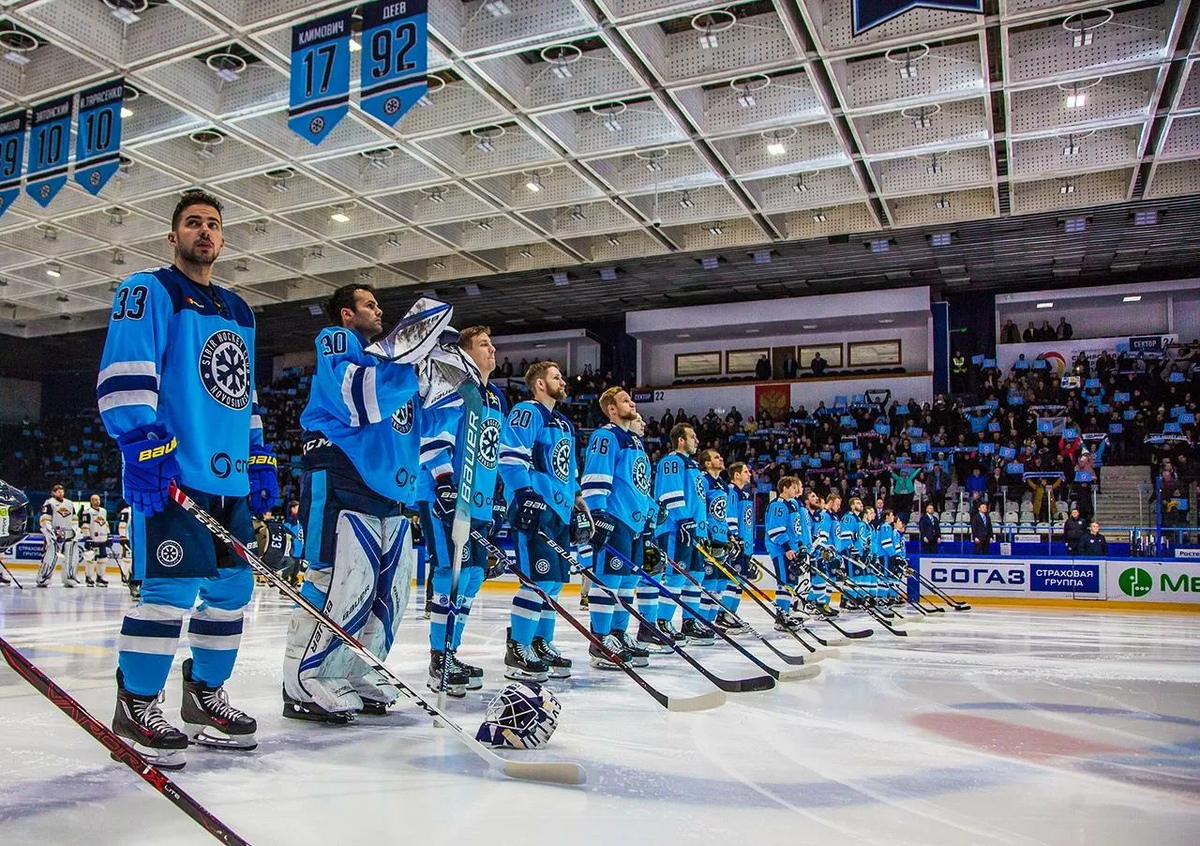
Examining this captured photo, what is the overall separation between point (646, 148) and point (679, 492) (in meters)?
6.41

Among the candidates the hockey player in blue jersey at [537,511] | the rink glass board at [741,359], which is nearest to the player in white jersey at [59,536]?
the hockey player in blue jersey at [537,511]

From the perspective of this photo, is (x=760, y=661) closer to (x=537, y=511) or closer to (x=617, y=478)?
(x=617, y=478)

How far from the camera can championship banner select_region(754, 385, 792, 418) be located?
21.8 metres

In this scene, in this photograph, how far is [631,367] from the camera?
75.3ft

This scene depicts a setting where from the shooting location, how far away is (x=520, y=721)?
276 cm

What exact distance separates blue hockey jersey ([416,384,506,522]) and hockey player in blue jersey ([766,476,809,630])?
5.43m

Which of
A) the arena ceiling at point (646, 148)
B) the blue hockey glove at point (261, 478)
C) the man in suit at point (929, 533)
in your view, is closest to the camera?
the blue hockey glove at point (261, 478)

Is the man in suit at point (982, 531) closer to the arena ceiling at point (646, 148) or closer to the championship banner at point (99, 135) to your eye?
the arena ceiling at point (646, 148)

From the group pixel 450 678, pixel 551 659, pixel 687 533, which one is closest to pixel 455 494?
pixel 450 678

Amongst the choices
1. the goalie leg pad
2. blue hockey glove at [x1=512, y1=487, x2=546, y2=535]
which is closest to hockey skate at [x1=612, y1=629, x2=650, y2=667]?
blue hockey glove at [x1=512, y1=487, x2=546, y2=535]

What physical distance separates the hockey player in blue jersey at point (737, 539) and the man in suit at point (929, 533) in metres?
6.17

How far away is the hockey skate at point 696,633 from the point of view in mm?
6721

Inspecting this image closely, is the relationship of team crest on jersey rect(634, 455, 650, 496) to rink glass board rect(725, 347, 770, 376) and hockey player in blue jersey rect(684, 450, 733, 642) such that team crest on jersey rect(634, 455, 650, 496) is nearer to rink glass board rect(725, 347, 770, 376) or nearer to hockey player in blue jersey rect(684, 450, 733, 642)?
hockey player in blue jersey rect(684, 450, 733, 642)

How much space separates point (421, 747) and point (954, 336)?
19.9 m
